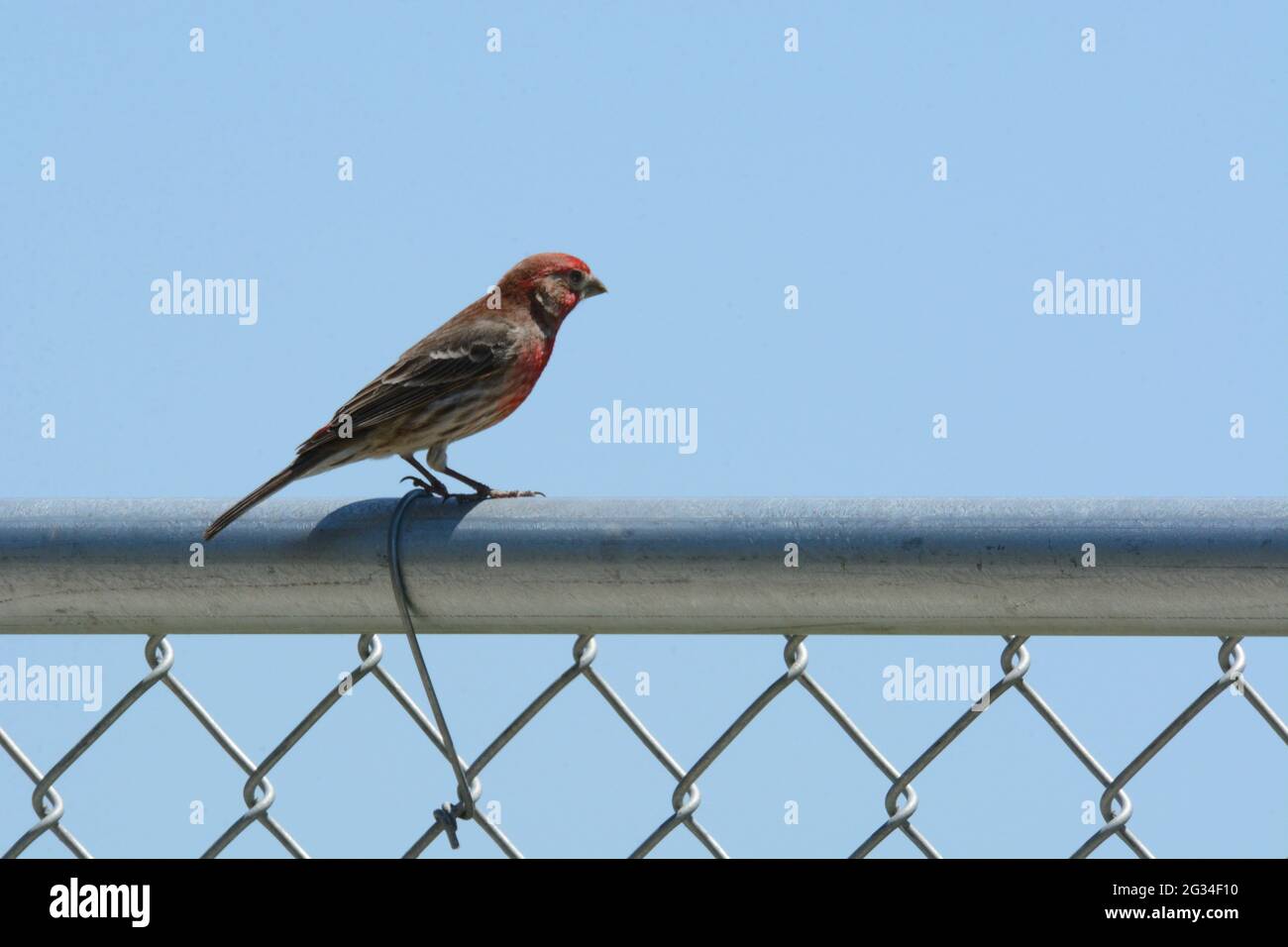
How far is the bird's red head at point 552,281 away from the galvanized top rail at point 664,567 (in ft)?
12.2

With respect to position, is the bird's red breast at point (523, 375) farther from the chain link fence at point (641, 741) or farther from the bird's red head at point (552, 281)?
the chain link fence at point (641, 741)

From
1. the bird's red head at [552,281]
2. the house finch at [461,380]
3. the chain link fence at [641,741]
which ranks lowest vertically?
the chain link fence at [641,741]

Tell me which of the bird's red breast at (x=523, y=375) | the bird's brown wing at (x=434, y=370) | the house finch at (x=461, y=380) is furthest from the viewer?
the bird's red breast at (x=523, y=375)

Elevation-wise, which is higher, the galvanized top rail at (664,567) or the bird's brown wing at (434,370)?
the bird's brown wing at (434,370)

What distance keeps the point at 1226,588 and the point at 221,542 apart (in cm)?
150

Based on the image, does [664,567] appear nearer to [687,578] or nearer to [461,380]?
[687,578]

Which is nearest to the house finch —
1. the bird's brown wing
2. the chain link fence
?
the bird's brown wing

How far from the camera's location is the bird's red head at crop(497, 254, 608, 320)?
6.13 meters

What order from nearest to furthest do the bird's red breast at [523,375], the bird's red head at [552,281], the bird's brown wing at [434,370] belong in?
the bird's brown wing at [434,370] < the bird's red breast at [523,375] < the bird's red head at [552,281]

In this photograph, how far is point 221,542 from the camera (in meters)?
2.43

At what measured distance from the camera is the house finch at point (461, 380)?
5008mm

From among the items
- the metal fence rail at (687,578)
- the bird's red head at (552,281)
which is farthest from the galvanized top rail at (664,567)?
the bird's red head at (552,281)

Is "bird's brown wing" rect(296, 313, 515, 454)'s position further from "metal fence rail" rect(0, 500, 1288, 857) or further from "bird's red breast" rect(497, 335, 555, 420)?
"metal fence rail" rect(0, 500, 1288, 857)
